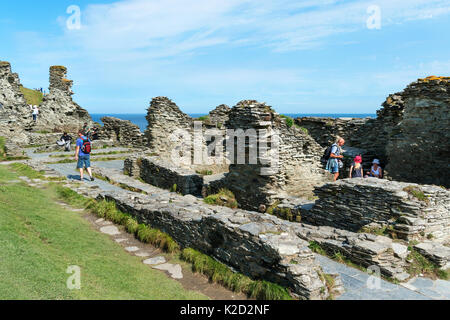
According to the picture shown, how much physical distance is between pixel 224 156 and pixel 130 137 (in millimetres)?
Answer: 10595

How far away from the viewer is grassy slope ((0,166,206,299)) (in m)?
4.51

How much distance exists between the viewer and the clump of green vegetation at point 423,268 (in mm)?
6648

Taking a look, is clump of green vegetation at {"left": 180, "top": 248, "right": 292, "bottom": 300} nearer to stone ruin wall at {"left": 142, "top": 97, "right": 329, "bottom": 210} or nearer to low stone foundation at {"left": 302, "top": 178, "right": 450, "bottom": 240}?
low stone foundation at {"left": 302, "top": 178, "right": 450, "bottom": 240}

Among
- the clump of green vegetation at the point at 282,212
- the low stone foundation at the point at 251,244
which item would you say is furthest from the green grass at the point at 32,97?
the low stone foundation at the point at 251,244

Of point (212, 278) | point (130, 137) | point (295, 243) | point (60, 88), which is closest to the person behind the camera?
point (295, 243)

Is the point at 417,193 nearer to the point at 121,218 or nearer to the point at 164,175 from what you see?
the point at 121,218

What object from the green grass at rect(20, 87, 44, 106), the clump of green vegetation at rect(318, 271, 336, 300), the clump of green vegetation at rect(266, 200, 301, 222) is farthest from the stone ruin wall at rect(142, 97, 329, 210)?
the green grass at rect(20, 87, 44, 106)

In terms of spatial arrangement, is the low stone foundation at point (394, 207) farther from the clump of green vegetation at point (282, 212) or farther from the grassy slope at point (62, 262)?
the grassy slope at point (62, 262)

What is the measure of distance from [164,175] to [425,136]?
37.3 feet

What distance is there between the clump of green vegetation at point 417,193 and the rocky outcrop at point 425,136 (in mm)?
6151
